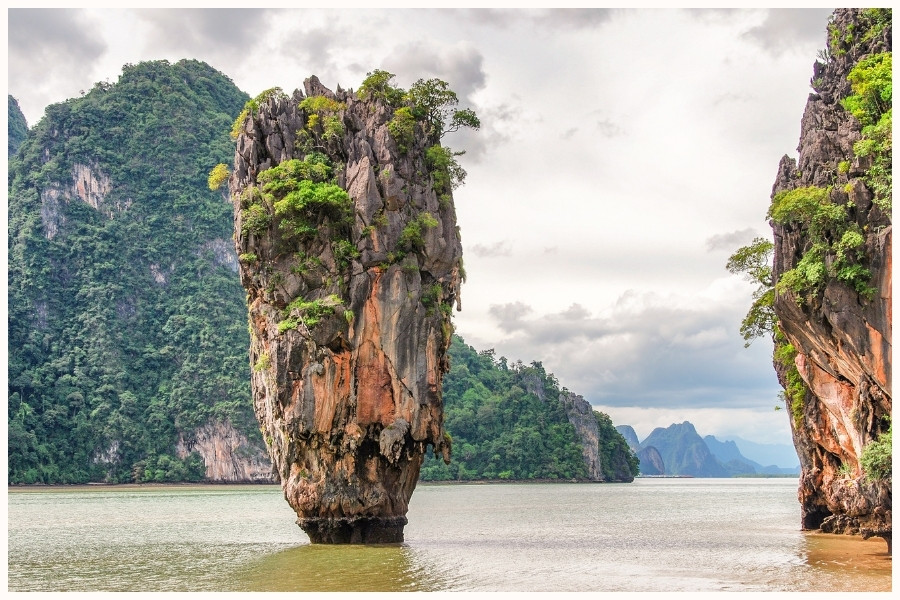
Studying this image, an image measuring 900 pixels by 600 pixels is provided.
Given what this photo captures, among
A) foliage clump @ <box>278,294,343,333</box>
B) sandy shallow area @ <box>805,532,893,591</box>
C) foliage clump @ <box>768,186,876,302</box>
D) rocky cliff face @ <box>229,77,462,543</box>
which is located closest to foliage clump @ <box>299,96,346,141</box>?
rocky cliff face @ <box>229,77,462,543</box>

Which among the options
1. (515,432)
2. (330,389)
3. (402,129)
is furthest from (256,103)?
(515,432)

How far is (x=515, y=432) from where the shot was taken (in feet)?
328

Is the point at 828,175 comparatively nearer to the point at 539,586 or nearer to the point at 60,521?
the point at 539,586

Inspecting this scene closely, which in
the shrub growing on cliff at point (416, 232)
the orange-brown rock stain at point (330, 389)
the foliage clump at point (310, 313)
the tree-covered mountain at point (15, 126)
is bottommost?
the orange-brown rock stain at point (330, 389)

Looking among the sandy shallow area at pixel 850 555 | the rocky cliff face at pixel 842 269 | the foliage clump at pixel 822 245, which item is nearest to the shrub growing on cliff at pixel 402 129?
the rocky cliff face at pixel 842 269

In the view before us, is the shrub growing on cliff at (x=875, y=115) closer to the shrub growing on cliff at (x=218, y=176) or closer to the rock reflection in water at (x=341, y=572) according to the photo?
the rock reflection in water at (x=341, y=572)

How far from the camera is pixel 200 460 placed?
93.9 meters

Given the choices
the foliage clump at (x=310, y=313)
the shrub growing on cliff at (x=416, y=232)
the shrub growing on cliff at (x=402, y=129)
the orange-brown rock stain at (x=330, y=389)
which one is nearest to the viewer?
the foliage clump at (x=310, y=313)

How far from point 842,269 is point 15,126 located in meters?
135

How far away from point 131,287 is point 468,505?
65.7m

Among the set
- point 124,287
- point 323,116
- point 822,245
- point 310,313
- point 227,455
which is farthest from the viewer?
point 124,287

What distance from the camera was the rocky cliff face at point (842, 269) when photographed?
18.5 m

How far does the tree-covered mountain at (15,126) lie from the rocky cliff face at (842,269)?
126 m

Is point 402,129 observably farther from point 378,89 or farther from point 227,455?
point 227,455
